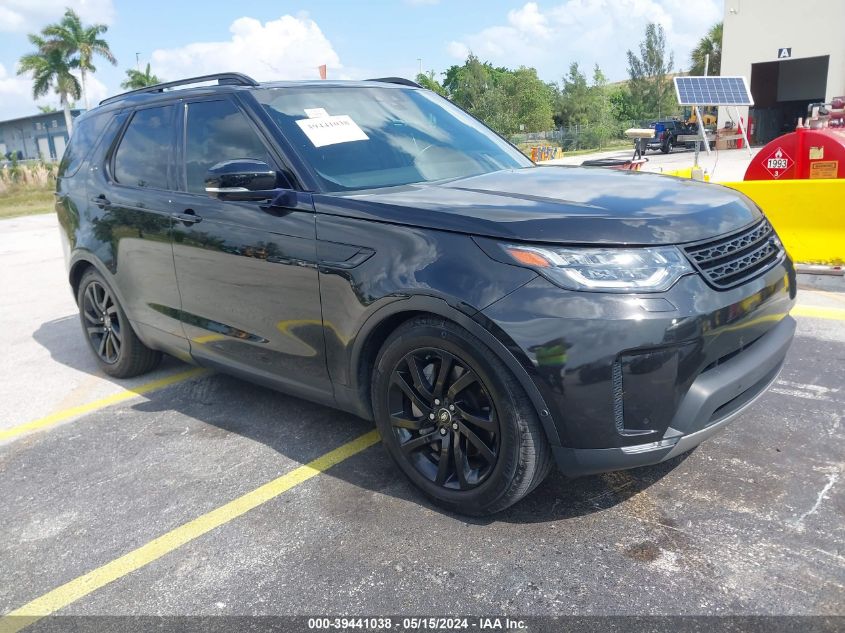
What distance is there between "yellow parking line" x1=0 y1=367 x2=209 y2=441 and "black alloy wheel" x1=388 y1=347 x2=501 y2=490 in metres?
2.58

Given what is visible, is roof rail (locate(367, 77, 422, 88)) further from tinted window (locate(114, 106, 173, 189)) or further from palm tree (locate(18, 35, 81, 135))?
palm tree (locate(18, 35, 81, 135))

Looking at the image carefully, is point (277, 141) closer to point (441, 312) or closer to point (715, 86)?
point (441, 312)

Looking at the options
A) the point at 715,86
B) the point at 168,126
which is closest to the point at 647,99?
the point at 715,86

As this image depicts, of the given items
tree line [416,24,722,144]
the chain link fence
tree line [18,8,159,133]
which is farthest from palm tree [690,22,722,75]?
tree line [18,8,159,133]

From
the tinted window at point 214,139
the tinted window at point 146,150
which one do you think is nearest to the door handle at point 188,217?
the tinted window at point 214,139

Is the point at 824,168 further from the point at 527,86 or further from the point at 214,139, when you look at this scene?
the point at 527,86

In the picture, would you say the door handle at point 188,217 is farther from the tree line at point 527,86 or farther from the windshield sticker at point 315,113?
the tree line at point 527,86

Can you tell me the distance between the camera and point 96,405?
4.80 meters

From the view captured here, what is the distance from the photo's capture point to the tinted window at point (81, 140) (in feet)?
16.7

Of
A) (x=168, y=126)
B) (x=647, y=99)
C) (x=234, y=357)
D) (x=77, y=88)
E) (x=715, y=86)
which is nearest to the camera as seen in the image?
(x=234, y=357)

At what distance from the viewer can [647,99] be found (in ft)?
196

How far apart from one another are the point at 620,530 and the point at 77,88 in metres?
62.1

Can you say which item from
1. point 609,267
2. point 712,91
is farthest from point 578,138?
point 609,267

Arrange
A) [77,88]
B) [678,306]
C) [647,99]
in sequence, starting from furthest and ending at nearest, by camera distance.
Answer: [647,99] < [77,88] < [678,306]
